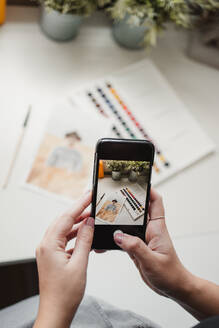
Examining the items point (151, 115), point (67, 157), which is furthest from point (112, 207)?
point (151, 115)

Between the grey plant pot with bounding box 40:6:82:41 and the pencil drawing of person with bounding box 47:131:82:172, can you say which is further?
the grey plant pot with bounding box 40:6:82:41

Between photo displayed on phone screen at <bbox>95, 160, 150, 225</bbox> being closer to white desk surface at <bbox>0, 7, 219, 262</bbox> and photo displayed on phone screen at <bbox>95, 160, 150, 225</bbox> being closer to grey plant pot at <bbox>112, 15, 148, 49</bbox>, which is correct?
white desk surface at <bbox>0, 7, 219, 262</bbox>

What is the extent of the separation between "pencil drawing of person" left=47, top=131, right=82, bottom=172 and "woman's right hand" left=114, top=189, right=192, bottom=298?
259 millimetres

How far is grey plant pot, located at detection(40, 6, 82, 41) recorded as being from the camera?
1.08 metres

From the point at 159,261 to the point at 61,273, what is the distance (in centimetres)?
18

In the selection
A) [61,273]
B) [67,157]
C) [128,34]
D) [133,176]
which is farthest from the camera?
[128,34]

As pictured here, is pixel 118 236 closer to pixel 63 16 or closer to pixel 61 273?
pixel 61 273

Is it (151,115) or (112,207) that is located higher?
(151,115)

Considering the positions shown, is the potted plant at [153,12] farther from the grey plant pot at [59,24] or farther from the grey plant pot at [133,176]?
the grey plant pot at [133,176]

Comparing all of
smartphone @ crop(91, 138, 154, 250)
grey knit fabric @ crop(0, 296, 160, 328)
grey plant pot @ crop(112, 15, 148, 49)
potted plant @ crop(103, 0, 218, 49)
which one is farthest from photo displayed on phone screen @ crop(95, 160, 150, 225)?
grey plant pot @ crop(112, 15, 148, 49)

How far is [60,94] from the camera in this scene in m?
1.06

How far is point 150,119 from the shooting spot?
1.07 metres

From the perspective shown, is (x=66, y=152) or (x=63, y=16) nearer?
(x=66, y=152)

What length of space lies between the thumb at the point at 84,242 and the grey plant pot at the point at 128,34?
25.1 inches
